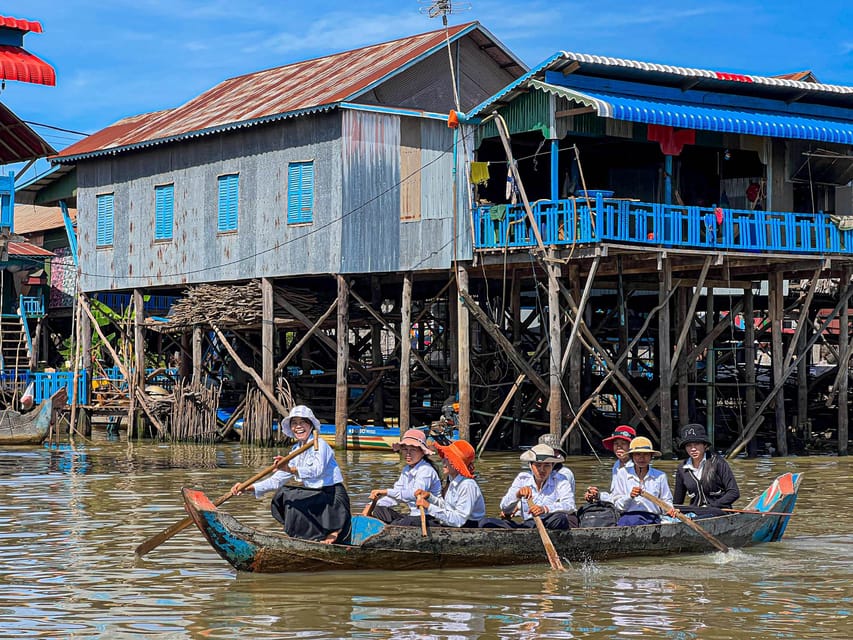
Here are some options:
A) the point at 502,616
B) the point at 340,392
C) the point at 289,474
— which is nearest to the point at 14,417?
the point at 340,392

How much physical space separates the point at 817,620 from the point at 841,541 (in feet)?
14.1

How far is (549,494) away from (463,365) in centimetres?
1092

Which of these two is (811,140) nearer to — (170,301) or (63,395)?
(63,395)

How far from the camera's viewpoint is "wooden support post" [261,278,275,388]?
2667cm

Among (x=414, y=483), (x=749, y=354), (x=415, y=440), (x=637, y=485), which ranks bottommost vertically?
(x=637, y=485)

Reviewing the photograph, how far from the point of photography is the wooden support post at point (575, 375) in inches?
932

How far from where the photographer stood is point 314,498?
1171cm

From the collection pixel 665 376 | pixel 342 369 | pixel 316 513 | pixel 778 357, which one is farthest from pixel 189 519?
pixel 778 357

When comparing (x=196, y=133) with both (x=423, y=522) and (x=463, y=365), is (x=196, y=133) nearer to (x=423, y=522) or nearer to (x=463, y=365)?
(x=463, y=365)

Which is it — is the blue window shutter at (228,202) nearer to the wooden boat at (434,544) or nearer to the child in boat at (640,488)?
the child in boat at (640,488)

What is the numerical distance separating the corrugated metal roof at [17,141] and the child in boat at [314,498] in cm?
1399

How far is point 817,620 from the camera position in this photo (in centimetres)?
1023

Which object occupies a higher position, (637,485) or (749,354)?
(749,354)

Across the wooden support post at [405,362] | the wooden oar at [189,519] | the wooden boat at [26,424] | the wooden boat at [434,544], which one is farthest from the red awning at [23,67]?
the wooden boat at [434,544]
